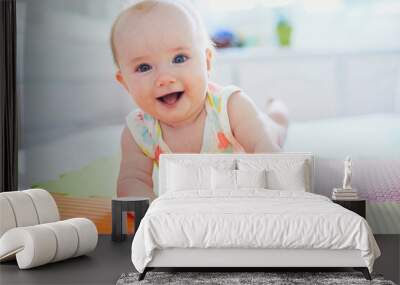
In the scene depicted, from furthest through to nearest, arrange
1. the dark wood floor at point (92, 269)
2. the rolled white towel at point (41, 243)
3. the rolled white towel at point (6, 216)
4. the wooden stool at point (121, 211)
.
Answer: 1. the wooden stool at point (121, 211)
2. the rolled white towel at point (6, 216)
3. the rolled white towel at point (41, 243)
4. the dark wood floor at point (92, 269)

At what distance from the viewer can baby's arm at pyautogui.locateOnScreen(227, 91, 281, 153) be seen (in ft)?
23.6

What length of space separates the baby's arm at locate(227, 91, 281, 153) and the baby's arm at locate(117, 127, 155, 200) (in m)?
1.03

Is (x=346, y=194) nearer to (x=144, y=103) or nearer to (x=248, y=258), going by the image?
(x=248, y=258)

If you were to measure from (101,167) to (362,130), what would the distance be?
289 cm

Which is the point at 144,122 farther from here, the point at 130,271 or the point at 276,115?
the point at 130,271

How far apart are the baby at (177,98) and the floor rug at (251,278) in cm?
226

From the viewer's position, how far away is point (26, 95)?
7477mm

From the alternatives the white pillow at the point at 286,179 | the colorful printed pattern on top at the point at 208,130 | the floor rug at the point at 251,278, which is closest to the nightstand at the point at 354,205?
the white pillow at the point at 286,179

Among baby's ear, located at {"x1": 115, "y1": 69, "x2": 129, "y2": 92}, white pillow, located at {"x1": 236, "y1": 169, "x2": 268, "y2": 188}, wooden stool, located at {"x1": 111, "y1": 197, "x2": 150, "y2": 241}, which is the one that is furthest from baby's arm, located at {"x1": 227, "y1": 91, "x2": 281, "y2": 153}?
wooden stool, located at {"x1": 111, "y1": 197, "x2": 150, "y2": 241}

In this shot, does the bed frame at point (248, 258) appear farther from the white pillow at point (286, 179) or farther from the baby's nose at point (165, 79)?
the baby's nose at point (165, 79)

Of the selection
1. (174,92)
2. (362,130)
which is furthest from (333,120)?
(174,92)

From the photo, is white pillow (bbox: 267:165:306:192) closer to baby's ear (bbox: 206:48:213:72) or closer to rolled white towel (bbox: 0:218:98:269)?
baby's ear (bbox: 206:48:213:72)

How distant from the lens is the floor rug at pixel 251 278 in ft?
15.8

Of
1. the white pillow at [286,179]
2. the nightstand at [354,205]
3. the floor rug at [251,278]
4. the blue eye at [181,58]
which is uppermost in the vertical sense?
the blue eye at [181,58]
